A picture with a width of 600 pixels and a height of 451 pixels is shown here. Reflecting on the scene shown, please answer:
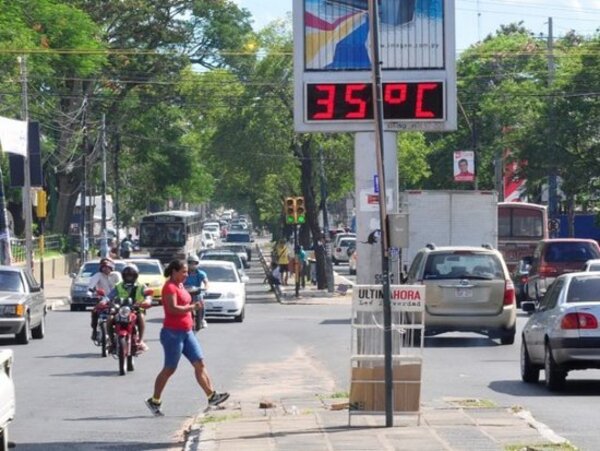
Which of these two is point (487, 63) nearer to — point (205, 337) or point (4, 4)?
point (4, 4)

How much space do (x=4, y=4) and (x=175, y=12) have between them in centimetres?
1837

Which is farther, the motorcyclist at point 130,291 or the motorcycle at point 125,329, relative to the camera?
the motorcyclist at point 130,291

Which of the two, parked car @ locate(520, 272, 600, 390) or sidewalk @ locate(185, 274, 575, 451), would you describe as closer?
sidewalk @ locate(185, 274, 575, 451)

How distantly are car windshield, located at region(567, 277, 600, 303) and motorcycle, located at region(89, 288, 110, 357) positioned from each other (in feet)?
25.5

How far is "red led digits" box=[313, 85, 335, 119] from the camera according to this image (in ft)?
51.4

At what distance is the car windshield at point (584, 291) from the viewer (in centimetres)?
1817

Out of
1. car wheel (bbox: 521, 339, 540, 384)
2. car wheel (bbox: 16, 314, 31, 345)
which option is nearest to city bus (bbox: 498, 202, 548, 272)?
car wheel (bbox: 16, 314, 31, 345)

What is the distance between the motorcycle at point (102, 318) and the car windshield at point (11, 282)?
3.94m

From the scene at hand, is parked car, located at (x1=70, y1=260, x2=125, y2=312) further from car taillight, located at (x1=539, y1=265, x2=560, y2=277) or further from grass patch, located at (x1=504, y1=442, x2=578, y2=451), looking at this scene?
grass patch, located at (x1=504, y1=442, x2=578, y2=451)

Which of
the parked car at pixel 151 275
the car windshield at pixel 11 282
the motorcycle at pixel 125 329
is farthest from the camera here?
the parked car at pixel 151 275

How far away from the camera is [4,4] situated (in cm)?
5122

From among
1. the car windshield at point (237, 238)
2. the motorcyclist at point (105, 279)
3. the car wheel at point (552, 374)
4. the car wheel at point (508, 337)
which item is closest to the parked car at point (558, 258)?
the car wheel at point (508, 337)

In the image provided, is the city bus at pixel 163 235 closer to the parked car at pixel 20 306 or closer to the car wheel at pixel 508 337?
the parked car at pixel 20 306

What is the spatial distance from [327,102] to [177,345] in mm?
2989
